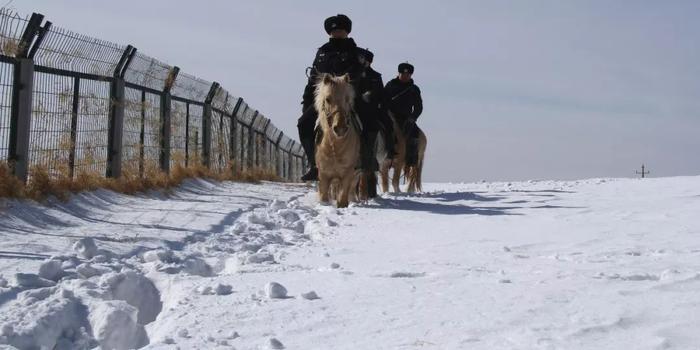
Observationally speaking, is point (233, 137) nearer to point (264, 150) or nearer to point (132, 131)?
point (264, 150)

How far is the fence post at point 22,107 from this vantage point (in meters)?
7.69

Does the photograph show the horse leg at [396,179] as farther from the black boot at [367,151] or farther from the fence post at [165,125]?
the fence post at [165,125]

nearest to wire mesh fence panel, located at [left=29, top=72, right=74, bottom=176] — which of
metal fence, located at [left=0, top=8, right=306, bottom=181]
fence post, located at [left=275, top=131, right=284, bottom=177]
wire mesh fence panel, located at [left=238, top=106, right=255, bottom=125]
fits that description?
metal fence, located at [left=0, top=8, right=306, bottom=181]

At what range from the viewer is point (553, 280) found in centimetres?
384

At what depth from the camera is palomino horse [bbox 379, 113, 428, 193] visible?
1257cm

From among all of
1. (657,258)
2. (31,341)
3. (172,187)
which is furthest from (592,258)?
(172,187)

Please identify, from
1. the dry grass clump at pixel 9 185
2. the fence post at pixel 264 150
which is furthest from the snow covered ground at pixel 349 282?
the fence post at pixel 264 150

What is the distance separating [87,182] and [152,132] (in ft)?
11.4

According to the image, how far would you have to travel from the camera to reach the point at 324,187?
967cm

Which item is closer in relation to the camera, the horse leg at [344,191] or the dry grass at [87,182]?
the dry grass at [87,182]

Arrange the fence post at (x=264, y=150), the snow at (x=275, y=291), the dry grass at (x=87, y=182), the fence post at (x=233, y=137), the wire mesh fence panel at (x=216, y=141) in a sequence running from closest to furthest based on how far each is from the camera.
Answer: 1. the snow at (x=275, y=291)
2. the dry grass at (x=87, y=182)
3. the wire mesh fence panel at (x=216, y=141)
4. the fence post at (x=233, y=137)
5. the fence post at (x=264, y=150)

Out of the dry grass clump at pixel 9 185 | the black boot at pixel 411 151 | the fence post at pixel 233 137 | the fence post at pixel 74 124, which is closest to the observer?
the dry grass clump at pixel 9 185

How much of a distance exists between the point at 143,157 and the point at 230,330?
8.91 meters

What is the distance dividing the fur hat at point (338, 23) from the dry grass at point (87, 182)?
3.38 meters
